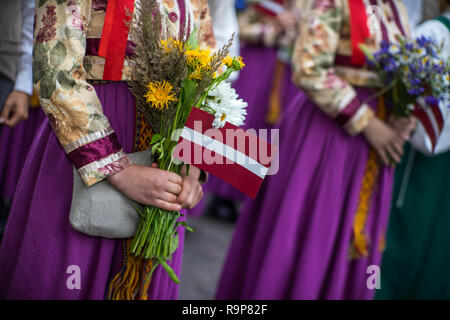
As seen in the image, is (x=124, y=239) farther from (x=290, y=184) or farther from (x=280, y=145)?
(x=280, y=145)

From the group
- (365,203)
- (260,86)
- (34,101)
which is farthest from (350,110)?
(260,86)

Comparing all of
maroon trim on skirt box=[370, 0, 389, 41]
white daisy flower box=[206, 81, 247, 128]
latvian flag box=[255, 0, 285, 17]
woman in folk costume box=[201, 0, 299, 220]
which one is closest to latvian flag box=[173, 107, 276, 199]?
white daisy flower box=[206, 81, 247, 128]

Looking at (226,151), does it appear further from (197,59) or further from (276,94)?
(276,94)

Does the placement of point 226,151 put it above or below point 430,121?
below

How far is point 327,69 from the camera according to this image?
1.85 metres

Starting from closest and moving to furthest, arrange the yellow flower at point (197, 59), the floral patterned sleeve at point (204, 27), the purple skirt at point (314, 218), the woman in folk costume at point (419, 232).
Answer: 1. the yellow flower at point (197, 59)
2. the floral patterned sleeve at point (204, 27)
3. the purple skirt at point (314, 218)
4. the woman in folk costume at point (419, 232)

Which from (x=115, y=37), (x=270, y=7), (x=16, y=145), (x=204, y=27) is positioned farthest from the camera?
(x=270, y=7)

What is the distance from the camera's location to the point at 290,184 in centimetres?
198

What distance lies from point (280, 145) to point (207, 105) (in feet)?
3.73

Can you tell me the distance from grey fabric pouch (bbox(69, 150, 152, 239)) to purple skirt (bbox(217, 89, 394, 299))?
3.42ft

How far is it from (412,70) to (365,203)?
68cm

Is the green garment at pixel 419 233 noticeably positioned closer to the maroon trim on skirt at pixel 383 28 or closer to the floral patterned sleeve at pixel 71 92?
the maroon trim on skirt at pixel 383 28

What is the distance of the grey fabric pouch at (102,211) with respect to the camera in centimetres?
102

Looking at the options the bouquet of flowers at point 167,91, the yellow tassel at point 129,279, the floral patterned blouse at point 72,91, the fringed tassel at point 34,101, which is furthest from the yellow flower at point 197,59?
the fringed tassel at point 34,101
